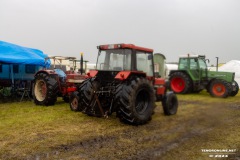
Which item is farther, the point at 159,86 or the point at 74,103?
the point at 74,103

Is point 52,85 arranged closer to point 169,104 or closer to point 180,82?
point 169,104

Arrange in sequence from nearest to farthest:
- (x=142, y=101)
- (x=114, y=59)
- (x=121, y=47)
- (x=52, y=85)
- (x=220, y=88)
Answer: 1. (x=121, y=47)
2. (x=142, y=101)
3. (x=114, y=59)
4. (x=52, y=85)
5. (x=220, y=88)

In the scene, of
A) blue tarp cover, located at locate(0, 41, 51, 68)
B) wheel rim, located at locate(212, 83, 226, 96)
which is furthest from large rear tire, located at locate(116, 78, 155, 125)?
wheel rim, located at locate(212, 83, 226, 96)

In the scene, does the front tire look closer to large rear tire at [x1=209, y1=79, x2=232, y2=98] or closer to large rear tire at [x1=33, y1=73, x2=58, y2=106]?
large rear tire at [x1=33, y1=73, x2=58, y2=106]

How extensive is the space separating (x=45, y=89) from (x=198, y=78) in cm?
875

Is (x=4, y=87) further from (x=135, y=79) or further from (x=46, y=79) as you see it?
(x=135, y=79)

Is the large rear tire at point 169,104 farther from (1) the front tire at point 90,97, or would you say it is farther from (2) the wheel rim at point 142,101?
(1) the front tire at point 90,97

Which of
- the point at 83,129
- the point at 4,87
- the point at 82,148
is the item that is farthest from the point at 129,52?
the point at 4,87

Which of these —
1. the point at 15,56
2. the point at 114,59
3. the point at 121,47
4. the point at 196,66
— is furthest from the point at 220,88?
the point at 15,56

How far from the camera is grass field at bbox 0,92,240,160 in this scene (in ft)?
14.3

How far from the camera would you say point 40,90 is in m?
9.91

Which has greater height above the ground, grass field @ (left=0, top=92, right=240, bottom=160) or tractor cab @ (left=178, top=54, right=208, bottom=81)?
tractor cab @ (left=178, top=54, right=208, bottom=81)

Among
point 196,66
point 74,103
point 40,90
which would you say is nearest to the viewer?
point 74,103

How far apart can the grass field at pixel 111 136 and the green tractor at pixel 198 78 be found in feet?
20.5
